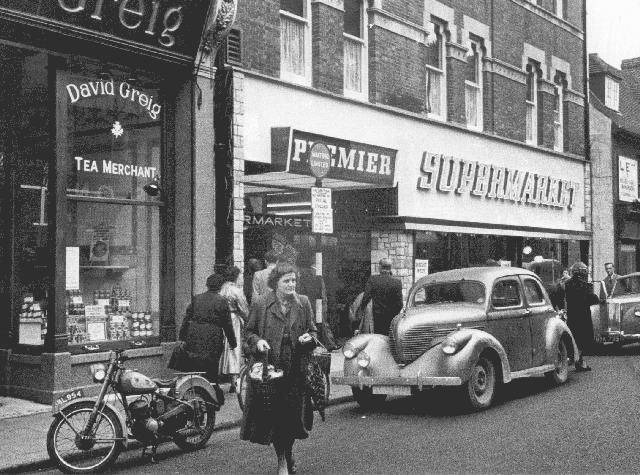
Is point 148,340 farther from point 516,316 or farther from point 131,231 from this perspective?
point 516,316

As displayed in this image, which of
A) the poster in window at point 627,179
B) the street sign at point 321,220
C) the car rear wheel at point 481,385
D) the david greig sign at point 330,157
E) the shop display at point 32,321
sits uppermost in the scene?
the poster in window at point 627,179

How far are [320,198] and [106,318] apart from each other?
10.9 ft

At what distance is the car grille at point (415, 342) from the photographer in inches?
390

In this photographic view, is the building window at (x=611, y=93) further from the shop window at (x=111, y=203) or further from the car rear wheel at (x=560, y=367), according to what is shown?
the shop window at (x=111, y=203)

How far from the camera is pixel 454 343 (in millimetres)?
9500

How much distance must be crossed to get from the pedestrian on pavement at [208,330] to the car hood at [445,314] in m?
2.39

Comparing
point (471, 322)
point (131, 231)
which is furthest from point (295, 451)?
point (131, 231)

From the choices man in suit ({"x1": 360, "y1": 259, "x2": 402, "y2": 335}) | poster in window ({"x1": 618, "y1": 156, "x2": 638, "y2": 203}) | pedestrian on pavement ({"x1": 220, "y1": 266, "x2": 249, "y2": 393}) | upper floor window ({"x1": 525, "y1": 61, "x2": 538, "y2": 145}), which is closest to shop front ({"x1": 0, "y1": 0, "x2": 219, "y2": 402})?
pedestrian on pavement ({"x1": 220, "y1": 266, "x2": 249, "y2": 393})

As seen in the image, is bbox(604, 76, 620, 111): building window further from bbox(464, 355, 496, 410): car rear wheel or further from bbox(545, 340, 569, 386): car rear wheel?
bbox(464, 355, 496, 410): car rear wheel

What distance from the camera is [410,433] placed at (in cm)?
855

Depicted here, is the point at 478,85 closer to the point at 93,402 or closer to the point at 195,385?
the point at 195,385

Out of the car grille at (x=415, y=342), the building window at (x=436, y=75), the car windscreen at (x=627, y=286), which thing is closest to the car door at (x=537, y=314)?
the car grille at (x=415, y=342)

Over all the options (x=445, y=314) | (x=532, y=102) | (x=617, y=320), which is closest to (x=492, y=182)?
(x=532, y=102)

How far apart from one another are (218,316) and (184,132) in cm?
427
